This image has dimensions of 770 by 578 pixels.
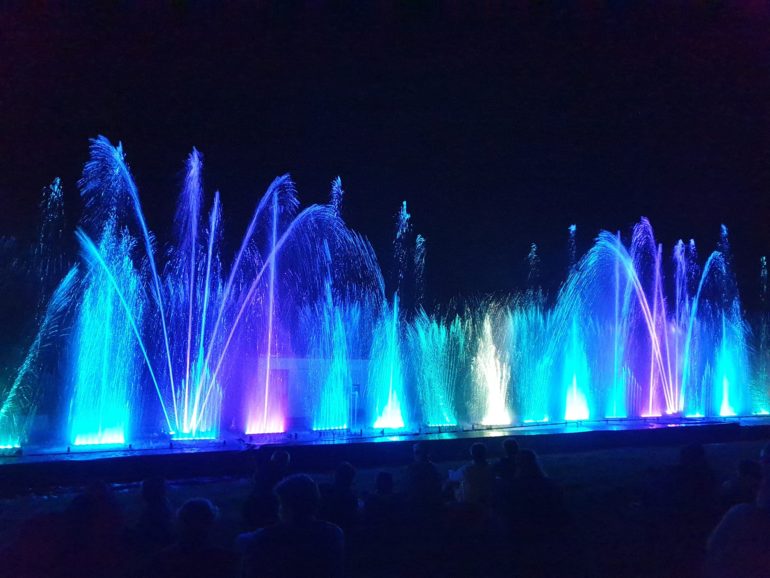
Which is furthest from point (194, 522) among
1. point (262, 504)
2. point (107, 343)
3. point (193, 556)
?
point (107, 343)

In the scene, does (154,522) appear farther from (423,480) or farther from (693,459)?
(693,459)

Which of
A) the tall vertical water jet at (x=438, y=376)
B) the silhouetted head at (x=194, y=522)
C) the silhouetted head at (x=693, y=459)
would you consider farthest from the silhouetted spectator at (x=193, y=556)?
the tall vertical water jet at (x=438, y=376)

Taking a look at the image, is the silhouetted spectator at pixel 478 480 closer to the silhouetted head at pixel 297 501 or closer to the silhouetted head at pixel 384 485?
the silhouetted head at pixel 384 485

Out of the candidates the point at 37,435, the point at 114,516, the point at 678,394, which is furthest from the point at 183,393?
the point at 678,394

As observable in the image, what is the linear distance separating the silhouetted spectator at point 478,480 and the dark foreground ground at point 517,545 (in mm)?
950

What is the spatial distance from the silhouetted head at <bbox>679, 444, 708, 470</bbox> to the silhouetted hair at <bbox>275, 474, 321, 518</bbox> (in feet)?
17.8

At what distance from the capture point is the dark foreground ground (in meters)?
5.16

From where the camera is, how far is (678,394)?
31094 millimetres

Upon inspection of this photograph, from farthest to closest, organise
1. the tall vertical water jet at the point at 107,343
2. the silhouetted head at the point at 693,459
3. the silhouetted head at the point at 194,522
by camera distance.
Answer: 1. the tall vertical water jet at the point at 107,343
2. the silhouetted head at the point at 693,459
3. the silhouetted head at the point at 194,522

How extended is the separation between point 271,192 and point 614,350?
18.7 m

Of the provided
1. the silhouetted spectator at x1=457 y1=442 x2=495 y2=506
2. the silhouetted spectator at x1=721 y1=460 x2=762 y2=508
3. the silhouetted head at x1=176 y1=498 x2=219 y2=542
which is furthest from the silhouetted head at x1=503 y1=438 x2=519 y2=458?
the silhouetted head at x1=176 y1=498 x2=219 y2=542

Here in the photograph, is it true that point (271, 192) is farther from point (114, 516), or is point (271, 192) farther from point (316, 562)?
point (316, 562)

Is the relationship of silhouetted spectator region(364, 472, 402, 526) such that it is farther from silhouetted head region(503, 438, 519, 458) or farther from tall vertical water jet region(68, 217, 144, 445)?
tall vertical water jet region(68, 217, 144, 445)

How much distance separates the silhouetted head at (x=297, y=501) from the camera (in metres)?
3.56
